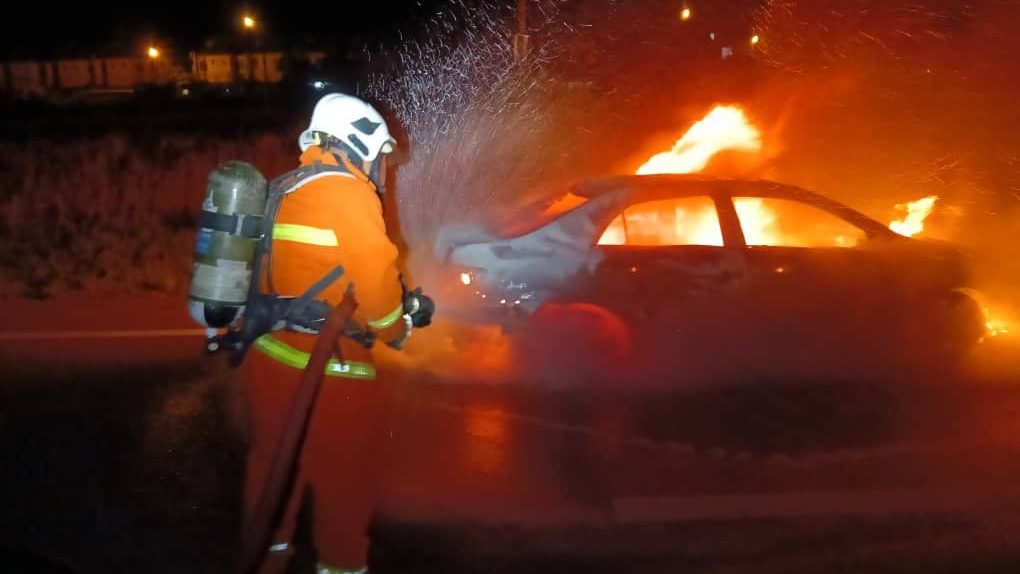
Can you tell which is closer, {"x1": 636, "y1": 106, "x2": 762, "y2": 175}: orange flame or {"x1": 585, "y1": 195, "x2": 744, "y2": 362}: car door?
{"x1": 585, "y1": 195, "x2": 744, "y2": 362}: car door

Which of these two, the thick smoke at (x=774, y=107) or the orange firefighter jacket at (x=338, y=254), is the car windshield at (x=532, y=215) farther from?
the orange firefighter jacket at (x=338, y=254)

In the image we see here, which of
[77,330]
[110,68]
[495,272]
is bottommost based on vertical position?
[77,330]

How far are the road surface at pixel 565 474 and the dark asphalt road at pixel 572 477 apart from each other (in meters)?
0.01

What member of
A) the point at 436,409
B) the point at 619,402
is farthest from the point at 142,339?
the point at 619,402

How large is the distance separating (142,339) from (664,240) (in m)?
4.56

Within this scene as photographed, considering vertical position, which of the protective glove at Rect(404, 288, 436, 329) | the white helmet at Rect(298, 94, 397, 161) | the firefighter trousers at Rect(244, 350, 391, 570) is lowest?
the firefighter trousers at Rect(244, 350, 391, 570)

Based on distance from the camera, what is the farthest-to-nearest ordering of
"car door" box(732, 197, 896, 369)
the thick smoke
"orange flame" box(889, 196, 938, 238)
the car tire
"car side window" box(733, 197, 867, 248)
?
the thick smoke
"orange flame" box(889, 196, 938, 238)
the car tire
"car side window" box(733, 197, 867, 248)
"car door" box(732, 197, 896, 369)

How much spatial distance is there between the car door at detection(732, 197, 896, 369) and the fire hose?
4108 mm

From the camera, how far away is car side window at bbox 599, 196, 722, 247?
6.29 metres

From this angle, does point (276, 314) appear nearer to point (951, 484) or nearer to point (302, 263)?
point (302, 263)

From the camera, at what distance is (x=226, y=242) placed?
3.15 metres

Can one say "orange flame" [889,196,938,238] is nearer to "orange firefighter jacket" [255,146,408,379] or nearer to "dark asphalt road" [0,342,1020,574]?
"dark asphalt road" [0,342,1020,574]

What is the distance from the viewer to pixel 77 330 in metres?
8.25

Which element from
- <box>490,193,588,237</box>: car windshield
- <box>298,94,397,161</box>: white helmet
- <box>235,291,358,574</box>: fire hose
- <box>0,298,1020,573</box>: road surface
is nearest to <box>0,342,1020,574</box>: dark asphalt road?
<box>0,298,1020,573</box>: road surface
